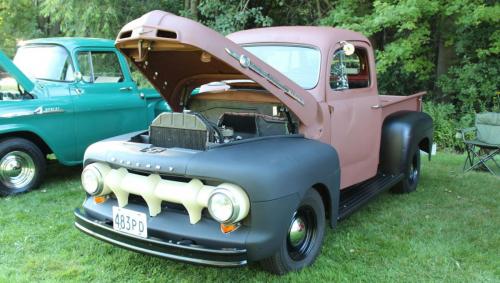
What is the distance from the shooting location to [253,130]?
3971 mm

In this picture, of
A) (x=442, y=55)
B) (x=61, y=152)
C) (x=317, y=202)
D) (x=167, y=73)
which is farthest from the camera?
(x=442, y=55)

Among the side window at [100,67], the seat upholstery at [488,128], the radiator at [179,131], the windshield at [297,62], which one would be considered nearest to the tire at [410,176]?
the seat upholstery at [488,128]

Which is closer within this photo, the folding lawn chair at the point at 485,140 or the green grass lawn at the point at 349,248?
the green grass lawn at the point at 349,248

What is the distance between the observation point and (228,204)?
112 inches

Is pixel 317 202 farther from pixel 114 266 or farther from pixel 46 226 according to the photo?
pixel 46 226

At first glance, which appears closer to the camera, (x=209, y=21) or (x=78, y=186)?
(x=78, y=186)

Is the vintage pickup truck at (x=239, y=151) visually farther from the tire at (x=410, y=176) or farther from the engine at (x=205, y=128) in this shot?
the tire at (x=410, y=176)

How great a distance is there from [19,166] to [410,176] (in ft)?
15.3

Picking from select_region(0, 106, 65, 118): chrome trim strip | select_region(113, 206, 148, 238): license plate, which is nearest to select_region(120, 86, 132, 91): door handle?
select_region(0, 106, 65, 118): chrome trim strip

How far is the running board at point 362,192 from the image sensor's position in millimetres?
4039

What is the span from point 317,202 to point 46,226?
8.63 feet

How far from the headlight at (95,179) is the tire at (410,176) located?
328cm

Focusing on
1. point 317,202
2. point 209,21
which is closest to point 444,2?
point 209,21

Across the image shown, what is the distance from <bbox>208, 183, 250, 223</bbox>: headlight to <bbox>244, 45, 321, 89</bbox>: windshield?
5.10 ft
